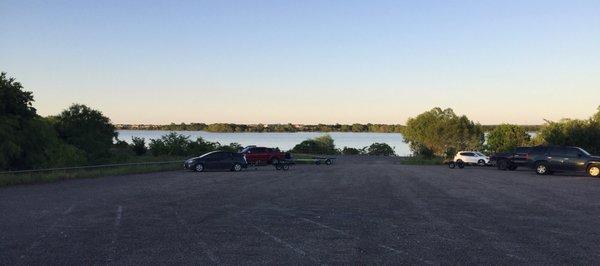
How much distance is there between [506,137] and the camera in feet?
215

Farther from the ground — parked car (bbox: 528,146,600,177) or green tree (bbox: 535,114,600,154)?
green tree (bbox: 535,114,600,154)

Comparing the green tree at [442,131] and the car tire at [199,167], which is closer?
the car tire at [199,167]

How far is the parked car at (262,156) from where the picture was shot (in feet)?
132

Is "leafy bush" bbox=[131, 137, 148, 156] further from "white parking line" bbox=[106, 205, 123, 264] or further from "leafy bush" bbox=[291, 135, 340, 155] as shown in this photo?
"white parking line" bbox=[106, 205, 123, 264]

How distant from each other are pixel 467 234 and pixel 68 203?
1146 cm

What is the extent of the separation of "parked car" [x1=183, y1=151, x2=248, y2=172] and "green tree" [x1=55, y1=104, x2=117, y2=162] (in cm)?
2157

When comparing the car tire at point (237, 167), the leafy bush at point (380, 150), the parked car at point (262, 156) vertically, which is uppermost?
the parked car at point (262, 156)

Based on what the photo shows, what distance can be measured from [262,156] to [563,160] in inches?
820

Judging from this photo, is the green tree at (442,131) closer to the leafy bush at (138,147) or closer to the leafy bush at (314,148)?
the leafy bush at (314,148)

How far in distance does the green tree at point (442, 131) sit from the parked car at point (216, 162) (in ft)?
192

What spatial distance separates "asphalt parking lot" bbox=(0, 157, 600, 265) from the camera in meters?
8.48

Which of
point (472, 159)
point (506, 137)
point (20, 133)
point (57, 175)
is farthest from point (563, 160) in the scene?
point (506, 137)

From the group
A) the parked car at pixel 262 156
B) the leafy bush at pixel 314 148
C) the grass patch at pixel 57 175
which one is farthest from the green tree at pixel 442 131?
the grass patch at pixel 57 175

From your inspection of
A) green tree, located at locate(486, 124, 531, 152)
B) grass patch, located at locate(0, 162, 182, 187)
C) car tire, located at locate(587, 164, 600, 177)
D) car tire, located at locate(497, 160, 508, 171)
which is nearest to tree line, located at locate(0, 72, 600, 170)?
green tree, located at locate(486, 124, 531, 152)
